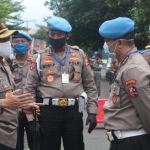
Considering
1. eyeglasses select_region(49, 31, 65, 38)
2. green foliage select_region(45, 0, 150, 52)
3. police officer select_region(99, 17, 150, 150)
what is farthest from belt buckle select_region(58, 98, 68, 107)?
green foliage select_region(45, 0, 150, 52)

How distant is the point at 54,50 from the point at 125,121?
1.69 metres

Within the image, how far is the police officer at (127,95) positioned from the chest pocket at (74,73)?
42.7 inches

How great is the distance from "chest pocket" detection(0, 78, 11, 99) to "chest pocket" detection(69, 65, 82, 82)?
Answer: 2.92 ft

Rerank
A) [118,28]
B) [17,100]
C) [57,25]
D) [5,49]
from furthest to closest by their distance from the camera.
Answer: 1. [57,25]
2. [5,49]
3. [118,28]
4. [17,100]

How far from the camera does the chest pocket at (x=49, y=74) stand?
4.28 m

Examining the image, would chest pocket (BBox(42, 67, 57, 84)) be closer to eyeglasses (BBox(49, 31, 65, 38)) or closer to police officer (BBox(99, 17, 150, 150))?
eyeglasses (BBox(49, 31, 65, 38))

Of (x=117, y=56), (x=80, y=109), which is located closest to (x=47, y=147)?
(x=80, y=109)

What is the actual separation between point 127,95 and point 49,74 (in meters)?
1.42

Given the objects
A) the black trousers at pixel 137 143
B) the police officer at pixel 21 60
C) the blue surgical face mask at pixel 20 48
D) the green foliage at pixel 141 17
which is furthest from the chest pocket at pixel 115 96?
the green foliage at pixel 141 17

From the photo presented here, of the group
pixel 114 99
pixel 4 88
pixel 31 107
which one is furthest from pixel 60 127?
pixel 114 99

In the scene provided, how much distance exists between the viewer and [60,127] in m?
4.27

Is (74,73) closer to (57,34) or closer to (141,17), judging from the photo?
(57,34)

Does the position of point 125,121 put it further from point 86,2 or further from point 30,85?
point 86,2

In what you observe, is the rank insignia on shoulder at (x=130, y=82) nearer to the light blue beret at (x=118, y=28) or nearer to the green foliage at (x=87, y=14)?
the light blue beret at (x=118, y=28)
